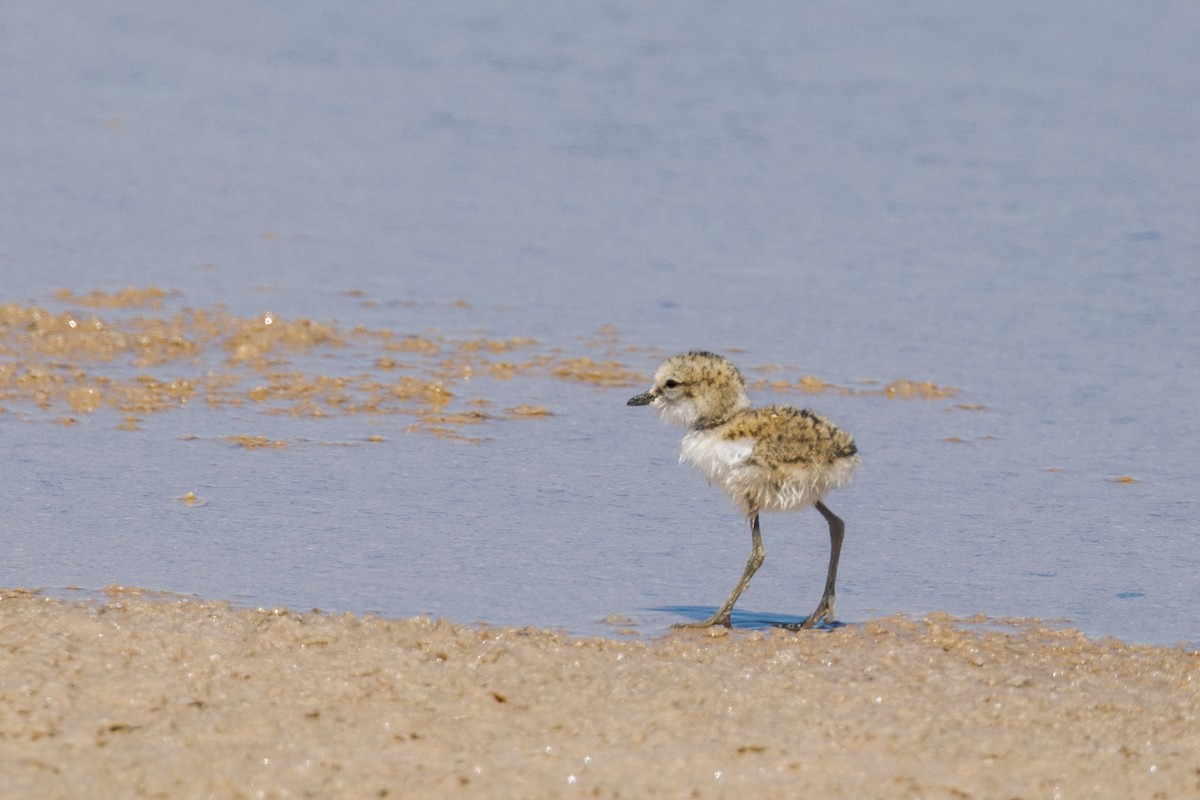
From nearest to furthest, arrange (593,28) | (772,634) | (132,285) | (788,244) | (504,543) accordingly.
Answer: (772,634), (504,543), (132,285), (788,244), (593,28)

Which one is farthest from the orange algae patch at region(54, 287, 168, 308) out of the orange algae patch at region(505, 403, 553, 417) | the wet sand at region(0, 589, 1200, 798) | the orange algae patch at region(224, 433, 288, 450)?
the wet sand at region(0, 589, 1200, 798)

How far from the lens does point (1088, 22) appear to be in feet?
53.0

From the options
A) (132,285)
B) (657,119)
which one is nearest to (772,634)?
(132,285)

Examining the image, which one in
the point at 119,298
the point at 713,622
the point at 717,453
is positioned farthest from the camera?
the point at 119,298

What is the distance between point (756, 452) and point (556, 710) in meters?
1.36

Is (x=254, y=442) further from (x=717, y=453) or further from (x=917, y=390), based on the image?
(x=917, y=390)

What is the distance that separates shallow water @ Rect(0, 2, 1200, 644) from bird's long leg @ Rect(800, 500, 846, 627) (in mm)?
219

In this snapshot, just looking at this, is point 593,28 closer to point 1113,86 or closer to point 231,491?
point 1113,86

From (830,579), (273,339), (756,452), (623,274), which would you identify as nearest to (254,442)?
(273,339)

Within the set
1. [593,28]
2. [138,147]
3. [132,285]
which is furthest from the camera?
[593,28]

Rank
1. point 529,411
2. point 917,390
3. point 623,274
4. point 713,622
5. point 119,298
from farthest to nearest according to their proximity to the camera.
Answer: point 623,274, point 119,298, point 917,390, point 529,411, point 713,622

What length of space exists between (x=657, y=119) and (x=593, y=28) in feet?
9.58

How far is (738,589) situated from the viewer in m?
5.71

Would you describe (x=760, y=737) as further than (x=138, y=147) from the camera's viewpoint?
No
